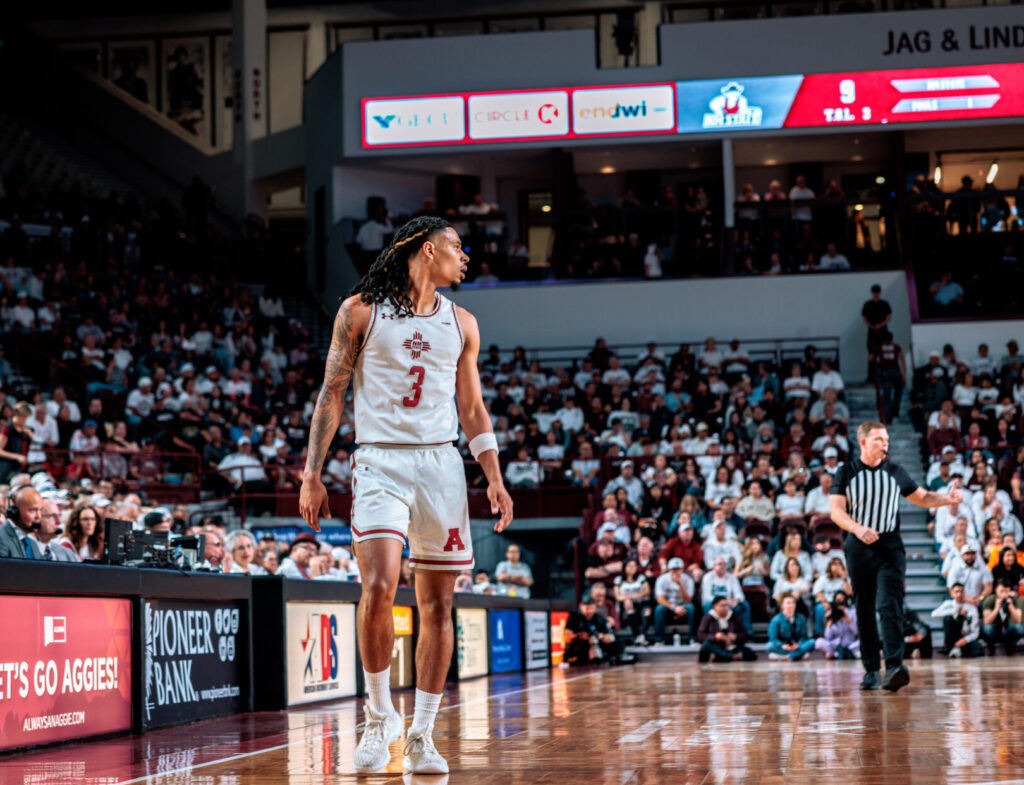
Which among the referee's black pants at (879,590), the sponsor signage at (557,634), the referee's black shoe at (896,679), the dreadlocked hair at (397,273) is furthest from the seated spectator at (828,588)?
the dreadlocked hair at (397,273)

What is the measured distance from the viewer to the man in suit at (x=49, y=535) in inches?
324

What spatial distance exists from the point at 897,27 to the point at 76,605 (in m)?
22.7

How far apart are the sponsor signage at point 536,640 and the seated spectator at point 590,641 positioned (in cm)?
26

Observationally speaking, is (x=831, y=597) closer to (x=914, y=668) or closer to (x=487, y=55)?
(x=914, y=668)

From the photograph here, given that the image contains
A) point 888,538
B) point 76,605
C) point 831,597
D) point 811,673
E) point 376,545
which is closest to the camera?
point 376,545

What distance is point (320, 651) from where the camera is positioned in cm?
942

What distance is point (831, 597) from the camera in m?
15.4

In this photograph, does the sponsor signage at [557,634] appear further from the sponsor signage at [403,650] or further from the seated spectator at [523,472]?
the sponsor signage at [403,650]

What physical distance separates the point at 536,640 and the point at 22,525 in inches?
306

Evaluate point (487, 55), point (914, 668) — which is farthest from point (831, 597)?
point (487, 55)

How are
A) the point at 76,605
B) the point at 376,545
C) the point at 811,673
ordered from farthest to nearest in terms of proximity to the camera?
the point at 811,673
the point at 76,605
the point at 376,545

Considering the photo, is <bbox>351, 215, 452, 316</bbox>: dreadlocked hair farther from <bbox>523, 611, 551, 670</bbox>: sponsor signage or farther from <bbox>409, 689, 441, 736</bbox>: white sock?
<bbox>523, 611, 551, 670</bbox>: sponsor signage

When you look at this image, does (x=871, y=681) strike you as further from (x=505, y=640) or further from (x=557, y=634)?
(x=557, y=634)

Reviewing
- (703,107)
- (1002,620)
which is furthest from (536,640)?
(703,107)
